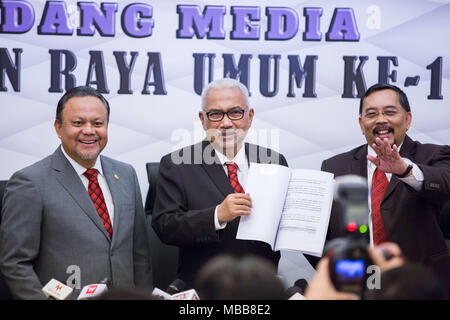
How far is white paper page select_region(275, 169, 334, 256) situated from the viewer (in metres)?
2.41

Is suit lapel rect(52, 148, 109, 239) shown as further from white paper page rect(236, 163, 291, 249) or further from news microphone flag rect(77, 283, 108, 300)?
white paper page rect(236, 163, 291, 249)

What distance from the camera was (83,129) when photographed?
3.09m

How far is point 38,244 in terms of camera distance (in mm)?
2854

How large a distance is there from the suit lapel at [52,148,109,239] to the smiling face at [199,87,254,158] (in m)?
0.71

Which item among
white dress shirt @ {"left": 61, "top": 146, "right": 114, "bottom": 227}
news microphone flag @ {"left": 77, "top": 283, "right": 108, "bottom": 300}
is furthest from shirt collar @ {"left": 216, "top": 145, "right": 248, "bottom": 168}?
news microphone flag @ {"left": 77, "top": 283, "right": 108, "bottom": 300}

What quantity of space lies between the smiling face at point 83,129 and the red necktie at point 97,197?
0.16ft

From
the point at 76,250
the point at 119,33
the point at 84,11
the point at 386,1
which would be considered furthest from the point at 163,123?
the point at 386,1

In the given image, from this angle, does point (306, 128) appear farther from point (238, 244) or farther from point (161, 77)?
point (238, 244)

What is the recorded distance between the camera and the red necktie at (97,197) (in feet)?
9.93

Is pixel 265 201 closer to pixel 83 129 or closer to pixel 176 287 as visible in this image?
pixel 176 287

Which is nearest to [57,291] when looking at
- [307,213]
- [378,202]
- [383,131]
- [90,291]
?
[90,291]

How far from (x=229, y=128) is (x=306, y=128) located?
1230mm

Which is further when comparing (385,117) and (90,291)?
(385,117)

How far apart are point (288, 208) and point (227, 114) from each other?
0.78m
